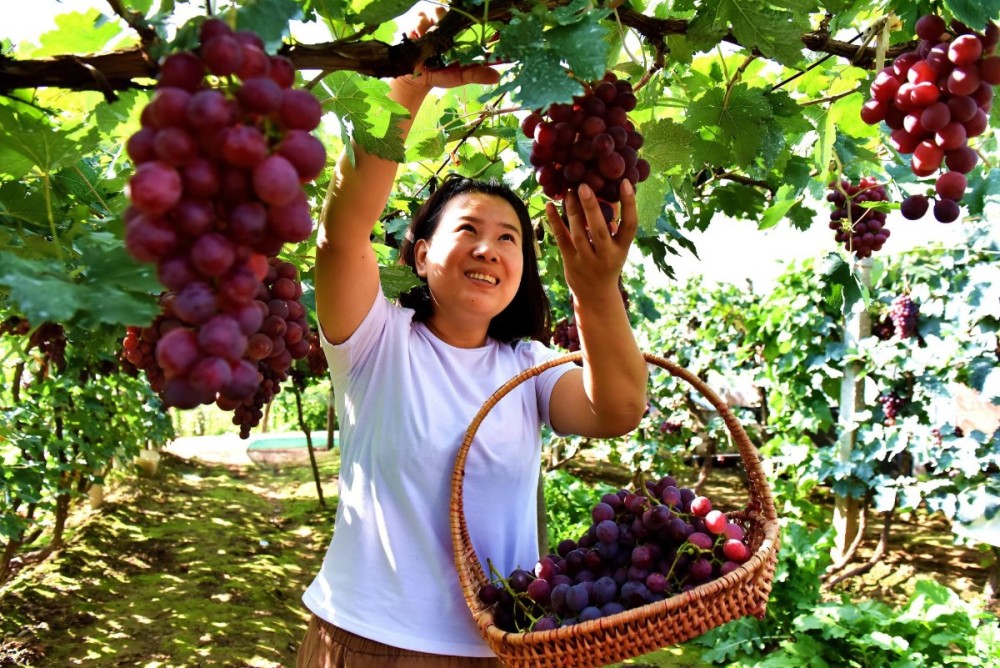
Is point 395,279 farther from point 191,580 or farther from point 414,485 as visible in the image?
point 191,580

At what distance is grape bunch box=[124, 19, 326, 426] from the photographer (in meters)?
0.59

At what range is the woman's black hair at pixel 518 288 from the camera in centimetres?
196

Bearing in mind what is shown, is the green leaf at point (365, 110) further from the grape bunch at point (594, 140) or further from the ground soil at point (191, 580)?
the ground soil at point (191, 580)

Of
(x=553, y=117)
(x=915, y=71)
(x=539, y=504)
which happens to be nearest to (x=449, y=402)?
(x=553, y=117)

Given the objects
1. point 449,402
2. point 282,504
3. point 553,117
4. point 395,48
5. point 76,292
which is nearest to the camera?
point 76,292

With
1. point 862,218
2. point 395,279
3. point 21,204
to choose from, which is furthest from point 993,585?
point 21,204

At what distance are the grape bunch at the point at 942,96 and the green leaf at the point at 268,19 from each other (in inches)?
38.4

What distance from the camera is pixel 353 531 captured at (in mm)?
1692

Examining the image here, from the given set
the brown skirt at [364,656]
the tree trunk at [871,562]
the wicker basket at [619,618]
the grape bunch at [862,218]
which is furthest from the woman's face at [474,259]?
the tree trunk at [871,562]

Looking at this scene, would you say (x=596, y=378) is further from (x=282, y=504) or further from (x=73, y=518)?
(x=282, y=504)

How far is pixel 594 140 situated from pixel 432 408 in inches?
33.3

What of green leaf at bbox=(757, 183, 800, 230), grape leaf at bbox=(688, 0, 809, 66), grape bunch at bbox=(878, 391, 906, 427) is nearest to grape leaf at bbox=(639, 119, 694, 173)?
grape leaf at bbox=(688, 0, 809, 66)

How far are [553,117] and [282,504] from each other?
29.0ft

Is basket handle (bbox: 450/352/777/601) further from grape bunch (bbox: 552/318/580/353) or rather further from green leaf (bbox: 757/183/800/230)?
grape bunch (bbox: 552/318/580/353)
